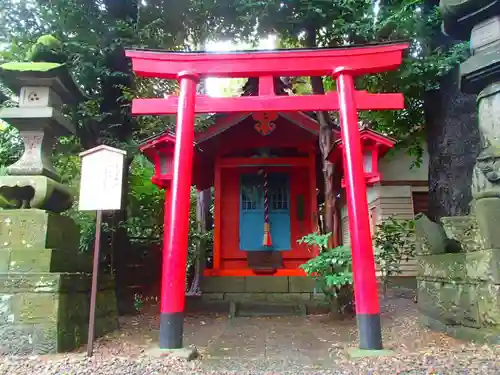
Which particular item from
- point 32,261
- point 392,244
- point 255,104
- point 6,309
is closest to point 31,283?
point 32,261

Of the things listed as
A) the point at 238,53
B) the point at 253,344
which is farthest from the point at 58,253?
the point at 238,53

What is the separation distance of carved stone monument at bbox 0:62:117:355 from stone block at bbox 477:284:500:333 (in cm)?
497

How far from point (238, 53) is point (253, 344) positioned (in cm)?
409

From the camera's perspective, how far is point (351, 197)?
516 centimetres

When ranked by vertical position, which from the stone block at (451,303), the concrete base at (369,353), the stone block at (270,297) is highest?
the stone block at (451,303)

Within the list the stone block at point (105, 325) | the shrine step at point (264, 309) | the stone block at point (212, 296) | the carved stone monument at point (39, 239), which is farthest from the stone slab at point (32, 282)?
the stone block at point (212, 296)

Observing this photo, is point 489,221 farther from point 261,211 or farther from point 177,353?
point 261,211

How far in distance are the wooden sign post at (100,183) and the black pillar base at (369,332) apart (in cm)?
314

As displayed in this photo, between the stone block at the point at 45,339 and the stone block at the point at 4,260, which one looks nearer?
the stone block at the point at 45,339

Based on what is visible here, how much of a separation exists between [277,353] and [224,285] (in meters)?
4.20

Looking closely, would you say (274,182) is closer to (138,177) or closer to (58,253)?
(138,177)

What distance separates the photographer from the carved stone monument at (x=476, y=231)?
188 inches

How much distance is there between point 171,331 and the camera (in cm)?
475

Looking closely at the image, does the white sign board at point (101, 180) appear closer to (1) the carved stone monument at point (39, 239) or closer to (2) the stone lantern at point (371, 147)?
(1) the carved stone monument at point (39, 239)
